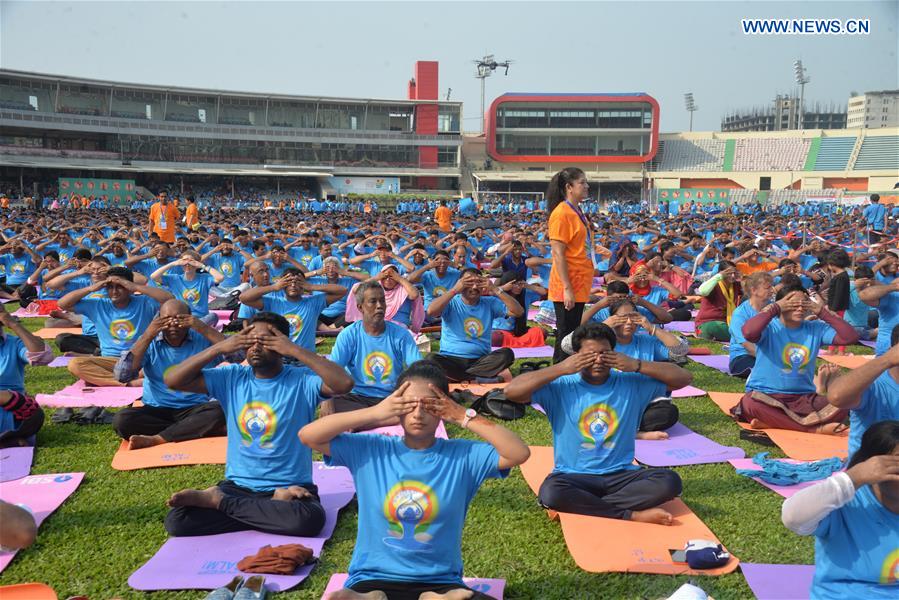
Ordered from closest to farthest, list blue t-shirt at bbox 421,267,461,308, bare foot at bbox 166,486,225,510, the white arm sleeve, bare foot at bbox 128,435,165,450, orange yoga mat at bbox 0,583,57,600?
the white arm sleeve, orange yoga mat at bbox 0,583,57,600, bare foot at bbox 166,486,225,510, bare foot at bbox 128,435,165,450, blue t-shirt at bbox 421,267,461,308

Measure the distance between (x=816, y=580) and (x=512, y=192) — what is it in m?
56.7

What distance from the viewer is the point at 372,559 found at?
11.0 feet

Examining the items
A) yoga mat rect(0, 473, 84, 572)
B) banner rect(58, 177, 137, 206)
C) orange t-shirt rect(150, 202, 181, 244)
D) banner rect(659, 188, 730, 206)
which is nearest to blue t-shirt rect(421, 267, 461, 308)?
yoga mat rect(0, 473, 84, 572)

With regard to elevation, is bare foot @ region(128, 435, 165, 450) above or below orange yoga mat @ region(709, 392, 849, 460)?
below

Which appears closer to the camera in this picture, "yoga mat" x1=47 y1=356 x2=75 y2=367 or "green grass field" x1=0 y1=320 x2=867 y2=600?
"green grass field" x1=0 y1=320 x2=867 y2=600

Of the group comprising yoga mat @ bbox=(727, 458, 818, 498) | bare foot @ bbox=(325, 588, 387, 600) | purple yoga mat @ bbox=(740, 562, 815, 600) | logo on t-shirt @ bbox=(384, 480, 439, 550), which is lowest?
purple yoga mat @ bbox=(740, 562, 815, 600)

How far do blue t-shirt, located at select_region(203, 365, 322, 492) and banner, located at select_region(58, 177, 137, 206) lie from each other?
46.0 meters

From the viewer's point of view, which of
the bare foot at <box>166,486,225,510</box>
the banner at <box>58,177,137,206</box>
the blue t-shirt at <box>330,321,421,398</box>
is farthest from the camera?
the banner at <box>58,177,137,206</box>

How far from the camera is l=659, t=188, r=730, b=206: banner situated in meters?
47.4

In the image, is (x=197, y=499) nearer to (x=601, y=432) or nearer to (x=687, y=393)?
(x=601, y=432)

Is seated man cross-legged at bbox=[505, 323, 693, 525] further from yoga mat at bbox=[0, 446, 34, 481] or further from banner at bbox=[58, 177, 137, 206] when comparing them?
banner at bbox=[58, 177, 137, 206]

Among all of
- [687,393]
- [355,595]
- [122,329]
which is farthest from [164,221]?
[355,595]

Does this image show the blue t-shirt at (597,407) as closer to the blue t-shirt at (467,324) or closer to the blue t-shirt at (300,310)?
the blue t-shirt at (467,324)

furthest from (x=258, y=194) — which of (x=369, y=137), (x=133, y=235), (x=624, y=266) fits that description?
(x=624, y=266)
